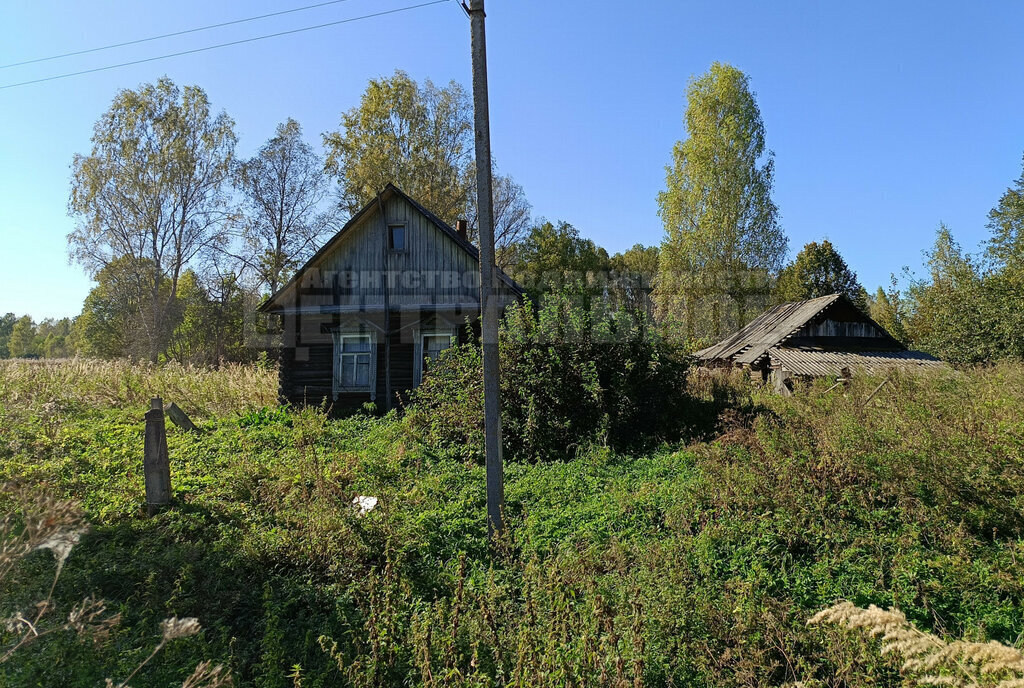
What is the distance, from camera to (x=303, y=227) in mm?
30141

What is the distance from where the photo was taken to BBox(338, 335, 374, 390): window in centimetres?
1617

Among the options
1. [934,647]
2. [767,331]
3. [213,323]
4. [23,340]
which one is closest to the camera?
[934,647]

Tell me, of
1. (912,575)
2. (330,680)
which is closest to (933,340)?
(912,575)

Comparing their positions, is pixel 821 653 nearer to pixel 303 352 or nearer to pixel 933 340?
pixel 303 352

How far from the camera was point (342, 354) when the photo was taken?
16.3m

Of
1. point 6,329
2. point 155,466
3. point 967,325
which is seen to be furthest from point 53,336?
point 967,325

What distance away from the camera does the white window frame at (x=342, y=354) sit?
16000 mm

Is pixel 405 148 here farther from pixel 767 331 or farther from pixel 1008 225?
pixel 1008 225

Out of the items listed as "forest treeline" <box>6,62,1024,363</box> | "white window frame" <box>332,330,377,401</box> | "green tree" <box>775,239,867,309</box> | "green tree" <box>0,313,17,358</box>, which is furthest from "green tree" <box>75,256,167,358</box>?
"green tree" <box>0,313,17,358</box>

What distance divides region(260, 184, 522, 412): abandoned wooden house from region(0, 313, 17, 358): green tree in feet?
302

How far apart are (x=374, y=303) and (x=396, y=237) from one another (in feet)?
6.59

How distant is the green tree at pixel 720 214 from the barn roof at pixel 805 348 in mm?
5941

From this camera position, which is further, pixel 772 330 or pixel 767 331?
pixel 767 331

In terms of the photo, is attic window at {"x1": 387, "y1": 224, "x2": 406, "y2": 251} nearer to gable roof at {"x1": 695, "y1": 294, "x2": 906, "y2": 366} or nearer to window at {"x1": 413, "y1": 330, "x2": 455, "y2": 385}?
window at {"x1": 413, "y1": 330, "x2": 455, "y2": 385}
